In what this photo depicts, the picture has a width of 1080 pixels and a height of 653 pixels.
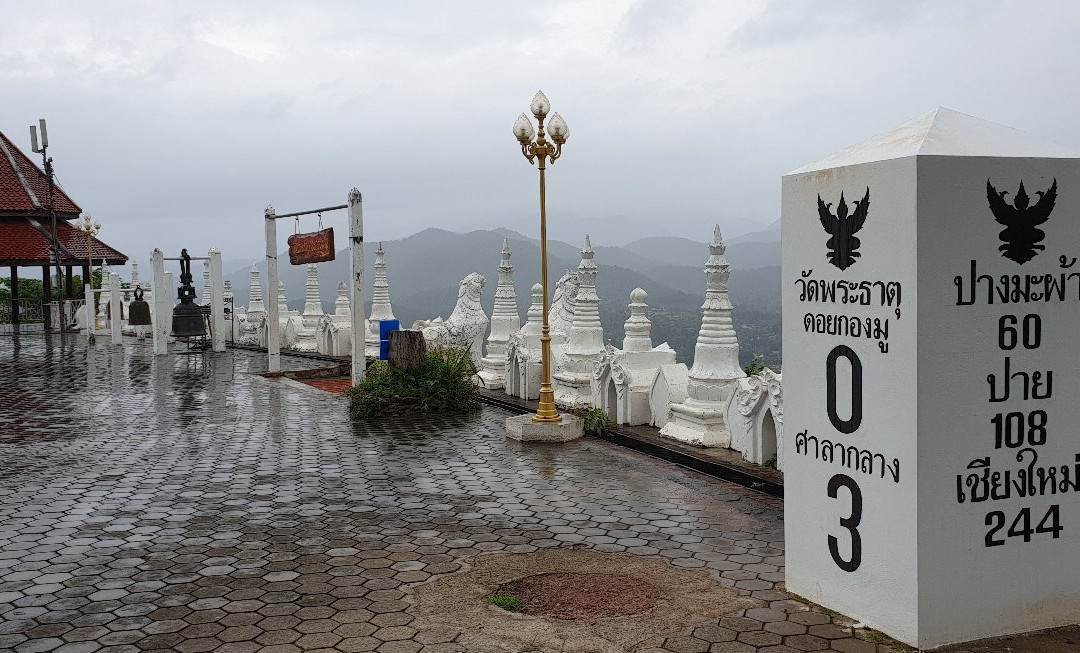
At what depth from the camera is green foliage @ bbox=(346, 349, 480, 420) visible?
40.1 feet

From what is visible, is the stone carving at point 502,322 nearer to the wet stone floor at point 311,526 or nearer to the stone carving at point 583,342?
the wet stone floor at point 311,526

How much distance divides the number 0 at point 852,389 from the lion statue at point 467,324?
10.1m

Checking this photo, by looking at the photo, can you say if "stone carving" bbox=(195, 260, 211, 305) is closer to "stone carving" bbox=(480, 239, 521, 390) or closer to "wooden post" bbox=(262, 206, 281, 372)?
"wooden post" bbox=(262, 206, 281, 372)

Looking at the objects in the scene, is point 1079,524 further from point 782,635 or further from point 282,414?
point 282,414

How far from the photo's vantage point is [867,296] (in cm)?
459

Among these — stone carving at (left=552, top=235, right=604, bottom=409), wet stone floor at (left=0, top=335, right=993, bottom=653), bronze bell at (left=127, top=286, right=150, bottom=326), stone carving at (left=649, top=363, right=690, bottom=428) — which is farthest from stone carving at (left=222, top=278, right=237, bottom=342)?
stone carving at (left=649, top=363, right=690, bottom=428)

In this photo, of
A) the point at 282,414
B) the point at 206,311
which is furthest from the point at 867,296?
the point at 206,311

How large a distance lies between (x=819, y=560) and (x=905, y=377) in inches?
47.7

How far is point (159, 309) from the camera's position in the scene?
21578mm

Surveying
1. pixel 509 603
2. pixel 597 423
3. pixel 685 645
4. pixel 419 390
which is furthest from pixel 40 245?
pixel 685 645

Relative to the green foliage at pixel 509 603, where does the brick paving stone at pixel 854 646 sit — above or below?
below

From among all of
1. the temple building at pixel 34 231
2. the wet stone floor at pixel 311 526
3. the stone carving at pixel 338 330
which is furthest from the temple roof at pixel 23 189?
the wet stone floor at pixel 311 526

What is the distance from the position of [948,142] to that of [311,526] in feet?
16.1

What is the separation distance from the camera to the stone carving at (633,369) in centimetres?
1034
